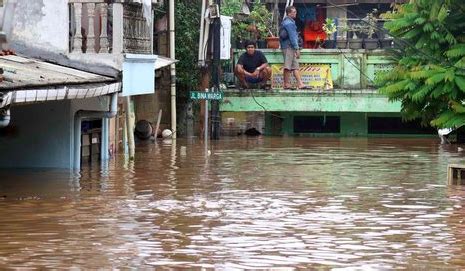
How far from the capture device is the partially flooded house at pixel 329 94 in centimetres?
2927

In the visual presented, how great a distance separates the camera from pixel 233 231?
12461 millimetres

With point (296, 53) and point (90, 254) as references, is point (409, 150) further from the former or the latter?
point (90, 254)

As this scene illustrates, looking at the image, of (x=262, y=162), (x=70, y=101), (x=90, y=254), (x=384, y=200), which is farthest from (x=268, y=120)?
(x=90, y=254)

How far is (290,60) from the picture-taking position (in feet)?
95.8

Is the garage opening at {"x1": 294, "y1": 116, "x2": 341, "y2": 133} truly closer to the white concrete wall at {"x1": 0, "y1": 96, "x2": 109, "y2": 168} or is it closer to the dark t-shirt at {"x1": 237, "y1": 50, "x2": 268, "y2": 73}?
the dark t-shirt at {"x1": 237, "y1": 50, "x2": 268, "y2": 73}

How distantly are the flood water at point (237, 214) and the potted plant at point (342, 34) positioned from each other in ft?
24.6

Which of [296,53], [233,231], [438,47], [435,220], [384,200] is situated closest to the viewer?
[233,231]

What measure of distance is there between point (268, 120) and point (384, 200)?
52.1 feet

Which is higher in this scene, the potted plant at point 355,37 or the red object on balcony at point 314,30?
the red object on balcony at point 314,30

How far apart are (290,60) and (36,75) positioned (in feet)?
44.7

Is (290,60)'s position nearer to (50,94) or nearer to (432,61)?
(432,61)

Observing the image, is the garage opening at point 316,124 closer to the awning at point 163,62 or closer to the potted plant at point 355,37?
the potted plant at point 355,37

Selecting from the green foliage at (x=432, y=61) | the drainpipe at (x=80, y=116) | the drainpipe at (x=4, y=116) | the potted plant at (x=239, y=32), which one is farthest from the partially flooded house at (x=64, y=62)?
the potted plant at (x=239, y=32)

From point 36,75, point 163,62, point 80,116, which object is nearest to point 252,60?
point 163,62
